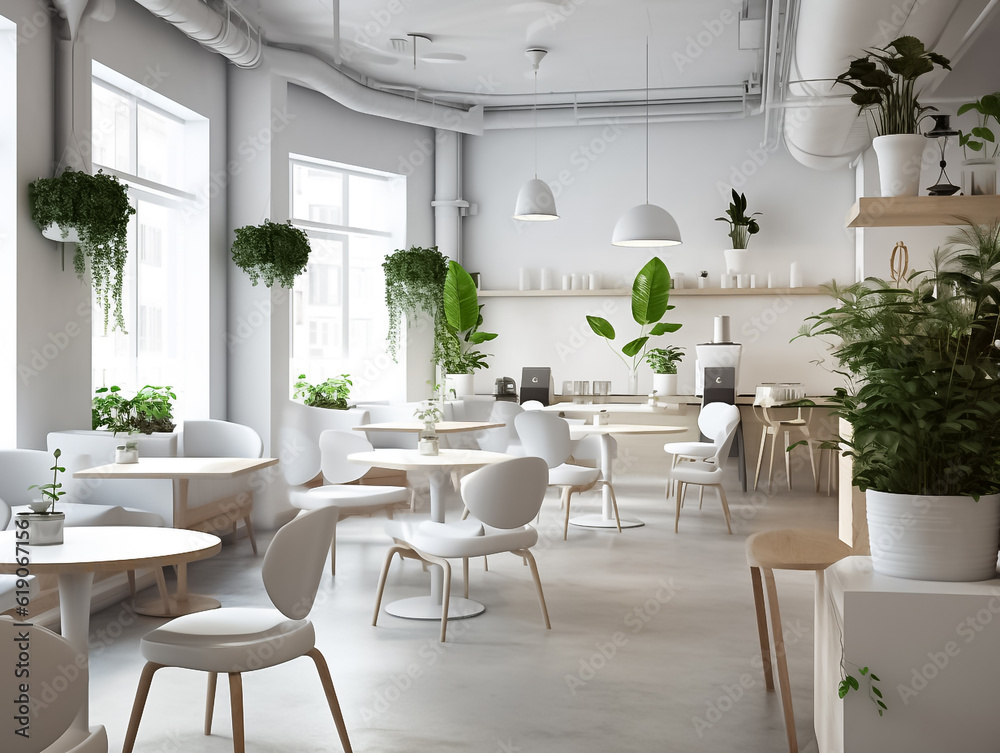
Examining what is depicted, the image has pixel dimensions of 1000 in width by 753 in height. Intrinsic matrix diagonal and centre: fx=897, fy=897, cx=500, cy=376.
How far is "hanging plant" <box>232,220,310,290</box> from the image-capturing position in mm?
6906

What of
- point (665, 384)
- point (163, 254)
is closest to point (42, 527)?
point (163, 254)

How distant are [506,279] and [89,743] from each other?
8.66 metres

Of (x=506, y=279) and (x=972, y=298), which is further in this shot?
(x=506, y=279)

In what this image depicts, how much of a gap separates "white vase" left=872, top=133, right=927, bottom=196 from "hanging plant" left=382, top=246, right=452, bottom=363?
578cm

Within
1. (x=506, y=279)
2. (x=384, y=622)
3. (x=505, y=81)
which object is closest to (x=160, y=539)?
(x=384, y=622)

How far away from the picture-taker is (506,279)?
1028 cm

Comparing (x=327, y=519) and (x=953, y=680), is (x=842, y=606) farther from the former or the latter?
(x=327, y=519)

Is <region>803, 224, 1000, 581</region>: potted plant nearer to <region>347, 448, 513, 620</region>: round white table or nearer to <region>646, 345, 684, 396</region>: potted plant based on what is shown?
<region>347, 448, 513, 620</region>: round white table

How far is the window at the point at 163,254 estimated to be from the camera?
6531 millimetres

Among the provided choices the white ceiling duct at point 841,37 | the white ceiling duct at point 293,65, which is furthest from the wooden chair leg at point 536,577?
the white ceiling duct at point 293,65

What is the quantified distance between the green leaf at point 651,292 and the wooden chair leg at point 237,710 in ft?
24.2

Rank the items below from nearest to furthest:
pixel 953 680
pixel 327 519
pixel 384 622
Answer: pixel 953 680, pixel 327 519, pixel 384 622

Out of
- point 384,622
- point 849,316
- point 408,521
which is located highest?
point 849,316

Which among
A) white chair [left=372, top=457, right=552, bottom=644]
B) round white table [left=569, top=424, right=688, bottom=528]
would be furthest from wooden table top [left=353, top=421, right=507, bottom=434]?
white chair [left=372, top=457, right=552, bottom=644]
